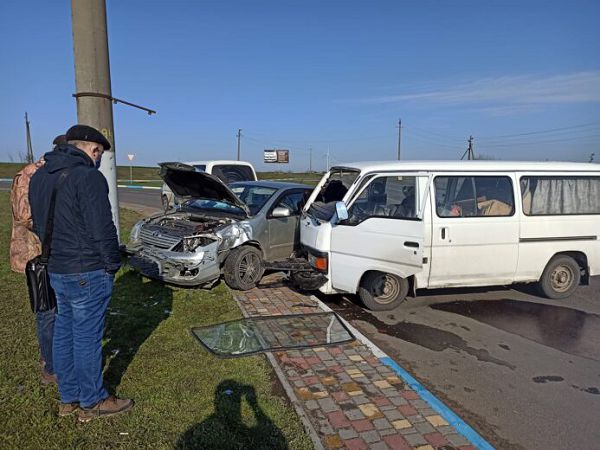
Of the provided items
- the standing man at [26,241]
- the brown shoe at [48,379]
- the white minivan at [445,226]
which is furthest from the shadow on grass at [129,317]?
the white minivan at [445,226]

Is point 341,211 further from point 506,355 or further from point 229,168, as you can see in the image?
point 229,168

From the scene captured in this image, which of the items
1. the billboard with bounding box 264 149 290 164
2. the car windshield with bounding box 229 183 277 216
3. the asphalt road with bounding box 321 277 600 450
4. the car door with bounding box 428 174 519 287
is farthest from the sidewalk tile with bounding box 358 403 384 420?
the billboard with bounding box 264 149 290 164

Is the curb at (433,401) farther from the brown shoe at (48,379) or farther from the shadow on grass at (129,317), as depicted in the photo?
the brown shoe at (48,379)

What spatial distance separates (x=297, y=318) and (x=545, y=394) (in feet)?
8.78

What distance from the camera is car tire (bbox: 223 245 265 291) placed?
629 cm

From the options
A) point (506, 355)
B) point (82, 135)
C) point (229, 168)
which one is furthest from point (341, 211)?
point (229, 168)

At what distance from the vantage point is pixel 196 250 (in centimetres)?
602

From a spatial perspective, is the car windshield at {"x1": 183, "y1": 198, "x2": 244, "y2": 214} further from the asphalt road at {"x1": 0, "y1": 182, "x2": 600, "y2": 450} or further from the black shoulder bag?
the black shoulder bag

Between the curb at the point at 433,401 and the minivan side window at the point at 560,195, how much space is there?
3085 mm

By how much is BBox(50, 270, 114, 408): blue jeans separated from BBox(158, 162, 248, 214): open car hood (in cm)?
349

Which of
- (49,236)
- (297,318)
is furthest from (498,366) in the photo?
(49,236)

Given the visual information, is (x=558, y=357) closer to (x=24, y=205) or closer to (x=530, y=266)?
(x=530, y=266)

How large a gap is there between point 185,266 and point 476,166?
420cm

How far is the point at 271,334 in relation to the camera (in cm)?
472
